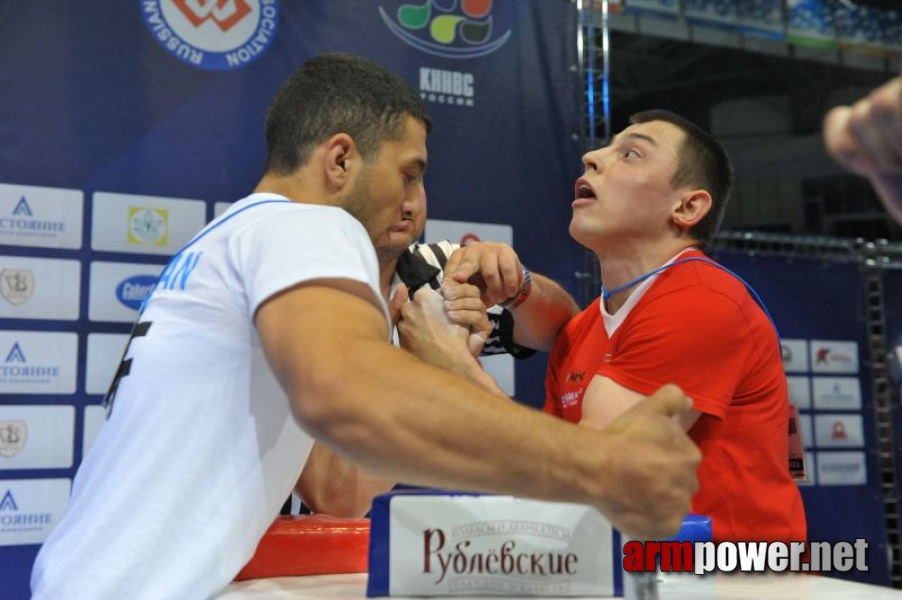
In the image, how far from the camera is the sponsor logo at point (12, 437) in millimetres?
2596

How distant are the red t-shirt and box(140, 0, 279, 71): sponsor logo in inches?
68.6

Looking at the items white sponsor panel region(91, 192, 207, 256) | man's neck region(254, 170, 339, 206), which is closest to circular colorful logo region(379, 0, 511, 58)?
white sponsor panel region(91, 192, 207, 256)

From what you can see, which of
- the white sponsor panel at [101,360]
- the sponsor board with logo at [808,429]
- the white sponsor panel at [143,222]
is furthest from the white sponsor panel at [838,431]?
the white sponsor panel at [101,360]

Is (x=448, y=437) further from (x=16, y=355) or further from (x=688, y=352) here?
(x=16, y=355)

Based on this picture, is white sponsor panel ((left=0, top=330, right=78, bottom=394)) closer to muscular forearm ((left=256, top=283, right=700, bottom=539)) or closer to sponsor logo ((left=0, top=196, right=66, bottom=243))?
sponsor logo ((left=0, top=196, right=66, bottom=243))

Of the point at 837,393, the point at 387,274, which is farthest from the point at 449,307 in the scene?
the point at 837,393

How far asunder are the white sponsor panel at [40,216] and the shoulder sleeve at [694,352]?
173cm

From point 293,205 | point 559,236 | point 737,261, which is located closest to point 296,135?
point 293,205

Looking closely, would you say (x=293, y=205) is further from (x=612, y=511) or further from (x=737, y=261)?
(x=737, y=261)

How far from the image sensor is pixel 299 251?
0.99 meters

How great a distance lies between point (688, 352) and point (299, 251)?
89 cm

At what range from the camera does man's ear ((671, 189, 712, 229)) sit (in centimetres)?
206

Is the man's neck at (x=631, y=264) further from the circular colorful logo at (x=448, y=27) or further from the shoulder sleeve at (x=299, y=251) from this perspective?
the circular colorful logo at (x=448, y=27)

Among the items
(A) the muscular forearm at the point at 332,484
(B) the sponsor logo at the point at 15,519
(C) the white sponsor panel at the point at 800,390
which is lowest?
(B) the sponsor logo at the point at 15,519
